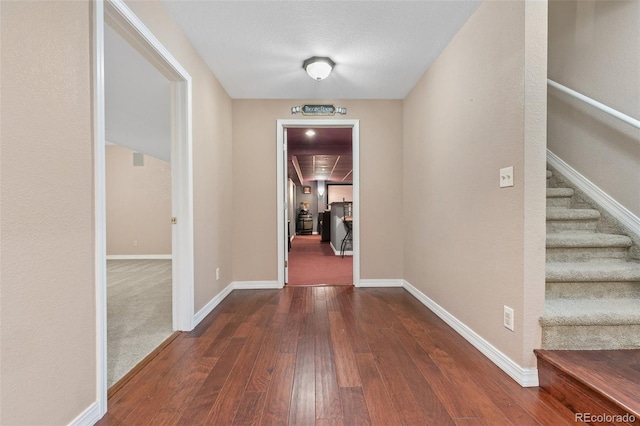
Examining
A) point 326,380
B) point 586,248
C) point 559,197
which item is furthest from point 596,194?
point 326,380

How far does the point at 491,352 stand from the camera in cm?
174

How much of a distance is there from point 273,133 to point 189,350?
2.52m

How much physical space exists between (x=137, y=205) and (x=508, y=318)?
277 inches

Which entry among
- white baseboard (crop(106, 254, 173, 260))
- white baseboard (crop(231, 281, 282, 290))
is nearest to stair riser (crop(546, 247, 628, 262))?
white baseboard (crop(231, 281, 282, 290))

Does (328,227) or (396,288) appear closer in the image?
(396,288)

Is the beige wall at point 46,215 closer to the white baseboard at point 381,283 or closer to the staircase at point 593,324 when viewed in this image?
the staircase at point 593,324

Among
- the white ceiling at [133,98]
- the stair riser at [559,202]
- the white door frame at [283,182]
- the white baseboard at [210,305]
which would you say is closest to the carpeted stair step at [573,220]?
the stair riser at [559,202]

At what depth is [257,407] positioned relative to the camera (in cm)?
133

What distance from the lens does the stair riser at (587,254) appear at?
6.24ft

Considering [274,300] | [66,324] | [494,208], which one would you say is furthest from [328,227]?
[66,324]

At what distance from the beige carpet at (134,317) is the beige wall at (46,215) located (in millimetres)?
551

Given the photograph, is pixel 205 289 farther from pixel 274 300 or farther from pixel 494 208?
pixel 494 208

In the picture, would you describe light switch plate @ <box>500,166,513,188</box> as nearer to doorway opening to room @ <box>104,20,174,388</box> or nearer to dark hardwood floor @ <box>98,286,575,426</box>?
dark hardwood floor @ <box>98,286,575,426</box>

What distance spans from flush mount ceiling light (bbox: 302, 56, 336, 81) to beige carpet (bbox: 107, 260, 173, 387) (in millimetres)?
2581
